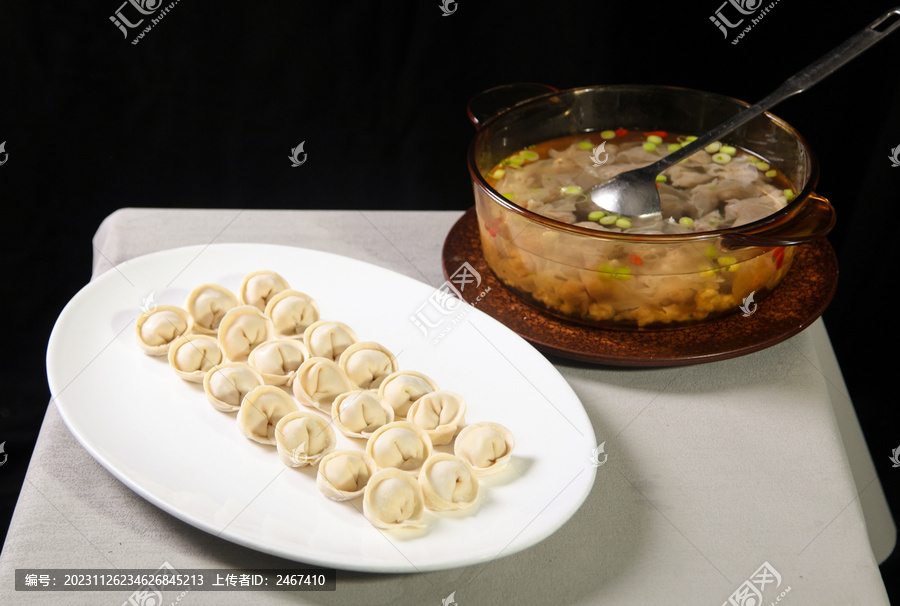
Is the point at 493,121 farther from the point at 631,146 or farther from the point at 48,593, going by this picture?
the point at 48,593

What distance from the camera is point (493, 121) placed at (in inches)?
41.4

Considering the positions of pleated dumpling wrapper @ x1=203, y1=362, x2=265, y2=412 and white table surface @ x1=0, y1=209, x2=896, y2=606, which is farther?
pleated dumpling wrapper @ x1=203, y1=362, x2=265, y2=412

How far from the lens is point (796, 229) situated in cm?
90

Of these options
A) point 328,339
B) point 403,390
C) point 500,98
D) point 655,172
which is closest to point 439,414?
point 403,390

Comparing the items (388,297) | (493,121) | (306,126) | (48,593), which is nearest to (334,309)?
(388,297)

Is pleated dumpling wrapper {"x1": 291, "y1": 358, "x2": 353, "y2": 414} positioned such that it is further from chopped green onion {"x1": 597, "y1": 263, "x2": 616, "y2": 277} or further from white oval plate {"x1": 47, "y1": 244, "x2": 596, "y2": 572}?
chopped green onion {"x1": 597, "y1": 263, "x2": 616, "y2": 277}

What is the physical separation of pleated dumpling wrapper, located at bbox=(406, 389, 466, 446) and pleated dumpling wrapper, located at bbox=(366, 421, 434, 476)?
0.02 meters

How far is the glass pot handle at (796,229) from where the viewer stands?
86cm

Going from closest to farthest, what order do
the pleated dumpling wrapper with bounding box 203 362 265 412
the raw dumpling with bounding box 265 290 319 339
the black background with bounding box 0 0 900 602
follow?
the pleated dumpling wrapper with bounding box 203 362 265 412 → the raw dumpling with bounding box 265 290 319 339 → the black background with bounding box 0 0 900 602

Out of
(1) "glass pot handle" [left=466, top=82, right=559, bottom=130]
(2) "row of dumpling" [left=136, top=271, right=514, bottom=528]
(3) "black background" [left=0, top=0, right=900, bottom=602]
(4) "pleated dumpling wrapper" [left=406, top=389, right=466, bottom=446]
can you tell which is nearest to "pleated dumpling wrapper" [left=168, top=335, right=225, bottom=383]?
(2) "row of dumpling" [left=136, top=271, right=514, bottom=528]

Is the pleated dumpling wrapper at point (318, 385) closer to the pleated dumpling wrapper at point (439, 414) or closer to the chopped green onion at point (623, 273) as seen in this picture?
the pleated dumpling wrapper at point (439, 414)

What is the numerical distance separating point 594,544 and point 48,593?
0.47m

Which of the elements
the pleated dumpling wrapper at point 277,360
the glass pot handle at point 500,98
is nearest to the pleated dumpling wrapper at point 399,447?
the pleated dumpling wrapper at point 277,360

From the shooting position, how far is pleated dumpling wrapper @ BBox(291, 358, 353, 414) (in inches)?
32.5
